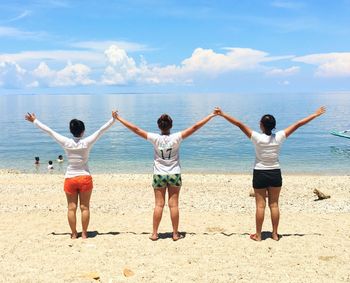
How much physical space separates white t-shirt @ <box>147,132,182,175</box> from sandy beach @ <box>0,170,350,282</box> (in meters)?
1.48

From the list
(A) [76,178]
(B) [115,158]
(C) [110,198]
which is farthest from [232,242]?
(B) [115,158]

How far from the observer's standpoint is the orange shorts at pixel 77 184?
8.07 meters

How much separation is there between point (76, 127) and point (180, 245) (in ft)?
10.0

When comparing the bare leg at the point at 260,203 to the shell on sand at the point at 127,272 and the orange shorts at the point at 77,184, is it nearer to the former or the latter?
the shell on sand at the point at 127,272

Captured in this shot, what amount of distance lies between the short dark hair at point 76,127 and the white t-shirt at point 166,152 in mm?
1360

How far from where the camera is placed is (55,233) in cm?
930

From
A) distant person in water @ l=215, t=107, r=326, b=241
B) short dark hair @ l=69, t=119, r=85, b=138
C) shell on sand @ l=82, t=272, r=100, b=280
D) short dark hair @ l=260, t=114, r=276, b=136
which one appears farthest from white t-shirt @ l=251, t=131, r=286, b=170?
shell on sand @ l=82, t=272, r=100, b=280

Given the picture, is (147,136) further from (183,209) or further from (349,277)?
(183,209)

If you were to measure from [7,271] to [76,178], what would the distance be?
82.3 inches

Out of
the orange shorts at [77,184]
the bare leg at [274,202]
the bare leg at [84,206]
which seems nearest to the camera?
the bare leg at [274,202]

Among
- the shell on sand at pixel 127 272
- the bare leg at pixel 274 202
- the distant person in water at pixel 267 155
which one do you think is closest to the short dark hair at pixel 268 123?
the distant person in water at pixel 267 155

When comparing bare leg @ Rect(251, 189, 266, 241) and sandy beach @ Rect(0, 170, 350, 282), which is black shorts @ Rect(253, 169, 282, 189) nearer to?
bare leg @ Rect(251, 189, 266, 241)

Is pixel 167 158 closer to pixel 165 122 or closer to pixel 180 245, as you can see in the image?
pixel 165 122

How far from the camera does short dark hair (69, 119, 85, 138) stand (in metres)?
7.96
